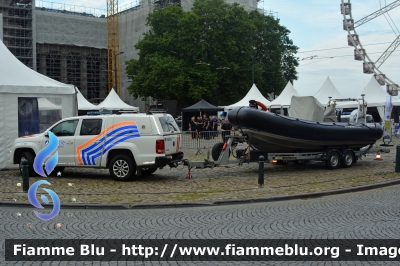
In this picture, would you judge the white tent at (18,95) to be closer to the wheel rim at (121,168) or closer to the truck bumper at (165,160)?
the wheel rim at (121,168)

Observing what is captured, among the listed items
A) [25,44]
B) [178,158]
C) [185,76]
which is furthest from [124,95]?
[178,158]

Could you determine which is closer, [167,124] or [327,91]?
[167,124]

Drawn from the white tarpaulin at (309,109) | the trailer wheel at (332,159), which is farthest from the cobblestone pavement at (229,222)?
the white tarpaulin at (309,109)

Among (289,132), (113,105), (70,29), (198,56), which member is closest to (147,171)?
(289,132)

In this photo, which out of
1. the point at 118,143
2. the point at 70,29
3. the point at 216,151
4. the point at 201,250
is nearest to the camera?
the point at 201,250

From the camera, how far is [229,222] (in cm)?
880

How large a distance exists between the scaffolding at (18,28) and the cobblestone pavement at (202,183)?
52255mm

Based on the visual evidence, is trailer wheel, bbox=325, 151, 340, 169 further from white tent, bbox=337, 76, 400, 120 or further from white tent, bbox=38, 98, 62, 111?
white tent, bbox=337, 76, 400, 120

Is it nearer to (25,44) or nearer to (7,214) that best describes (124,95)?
(25,44)

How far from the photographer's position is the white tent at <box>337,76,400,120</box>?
35.0 meters

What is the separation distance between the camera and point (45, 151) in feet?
28.3

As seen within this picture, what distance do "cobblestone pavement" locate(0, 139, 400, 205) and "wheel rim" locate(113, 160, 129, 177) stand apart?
0.31m

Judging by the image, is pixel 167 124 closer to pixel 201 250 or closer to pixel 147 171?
pixel 147 171

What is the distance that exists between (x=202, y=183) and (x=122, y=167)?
7.59 feet
